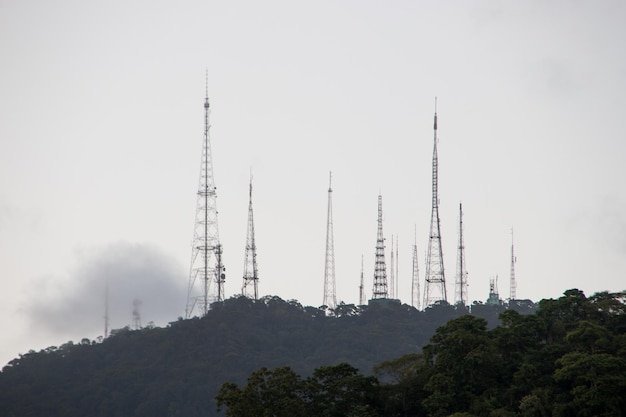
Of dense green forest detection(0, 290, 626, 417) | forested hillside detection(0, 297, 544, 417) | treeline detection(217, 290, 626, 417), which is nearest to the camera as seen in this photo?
treeline detection(217, 290, 626, 417)

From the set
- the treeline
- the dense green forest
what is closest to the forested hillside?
the dense green forest

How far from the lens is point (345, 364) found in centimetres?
7919

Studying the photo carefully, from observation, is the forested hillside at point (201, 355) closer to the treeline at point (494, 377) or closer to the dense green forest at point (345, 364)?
the dense green forest at point (345, 364)

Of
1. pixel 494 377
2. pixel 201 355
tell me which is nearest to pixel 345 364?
pixel 494 377

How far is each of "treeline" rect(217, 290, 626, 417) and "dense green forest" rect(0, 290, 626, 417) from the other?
0.29 ft

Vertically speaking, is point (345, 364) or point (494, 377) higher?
point (345, 364)

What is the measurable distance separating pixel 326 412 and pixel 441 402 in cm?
719

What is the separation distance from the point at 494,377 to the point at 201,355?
8259 cm

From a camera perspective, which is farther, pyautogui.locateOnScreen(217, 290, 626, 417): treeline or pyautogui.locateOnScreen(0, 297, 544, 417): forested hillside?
pyautogui.locateOnScreen(0, 297, 544, 417): forested hillside

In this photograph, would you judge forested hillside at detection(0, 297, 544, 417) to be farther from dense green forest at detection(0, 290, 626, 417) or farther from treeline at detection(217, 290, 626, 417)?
treeline at detection(217, 290, 626, 417)

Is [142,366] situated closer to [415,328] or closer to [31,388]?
[31,388]

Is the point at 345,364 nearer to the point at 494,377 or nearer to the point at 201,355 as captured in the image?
the point at 494,377

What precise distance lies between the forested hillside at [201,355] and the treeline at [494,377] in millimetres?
62849

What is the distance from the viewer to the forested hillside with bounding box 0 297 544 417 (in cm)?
14550
